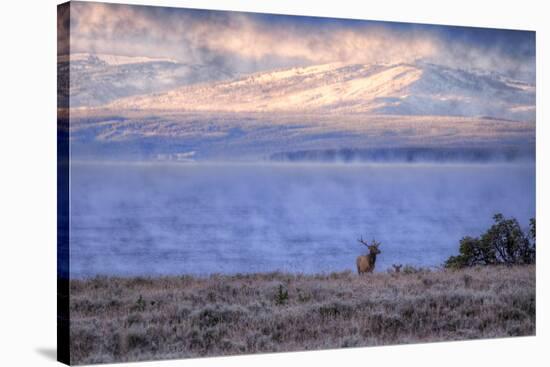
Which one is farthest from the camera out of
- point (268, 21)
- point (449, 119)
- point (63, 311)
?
point (449, 119)

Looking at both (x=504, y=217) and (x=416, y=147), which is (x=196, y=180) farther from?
(x=504, y=217)

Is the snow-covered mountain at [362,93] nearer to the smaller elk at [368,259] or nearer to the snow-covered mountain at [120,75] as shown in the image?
the snow-covered mountain at [120,75]

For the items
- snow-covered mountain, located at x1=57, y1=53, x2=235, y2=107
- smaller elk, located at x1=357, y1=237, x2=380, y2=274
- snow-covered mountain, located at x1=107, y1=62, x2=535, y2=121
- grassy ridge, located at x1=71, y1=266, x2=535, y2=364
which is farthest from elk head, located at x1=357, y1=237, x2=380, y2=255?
snow-covered mountain, located at x1=57, y1=53, x2=235, y2=107

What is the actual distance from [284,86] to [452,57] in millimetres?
2570

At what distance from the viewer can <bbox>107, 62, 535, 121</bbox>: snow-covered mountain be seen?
15.6 metres

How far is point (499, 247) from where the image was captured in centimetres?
1741

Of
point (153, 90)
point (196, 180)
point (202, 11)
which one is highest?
point (202, 11)

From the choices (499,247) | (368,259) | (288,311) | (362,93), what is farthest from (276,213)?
(499,247)

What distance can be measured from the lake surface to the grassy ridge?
0.67 feet

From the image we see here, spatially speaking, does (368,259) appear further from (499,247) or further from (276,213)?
(499,247)

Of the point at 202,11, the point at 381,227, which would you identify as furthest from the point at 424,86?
the point at 202,11

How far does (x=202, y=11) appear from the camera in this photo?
1553 cm

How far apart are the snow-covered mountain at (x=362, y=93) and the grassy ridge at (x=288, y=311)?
2.13 m

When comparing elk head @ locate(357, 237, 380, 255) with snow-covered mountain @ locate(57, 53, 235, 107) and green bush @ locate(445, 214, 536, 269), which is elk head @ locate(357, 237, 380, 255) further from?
snow-covered mountain @ locate(57, 53, 235, 107)
